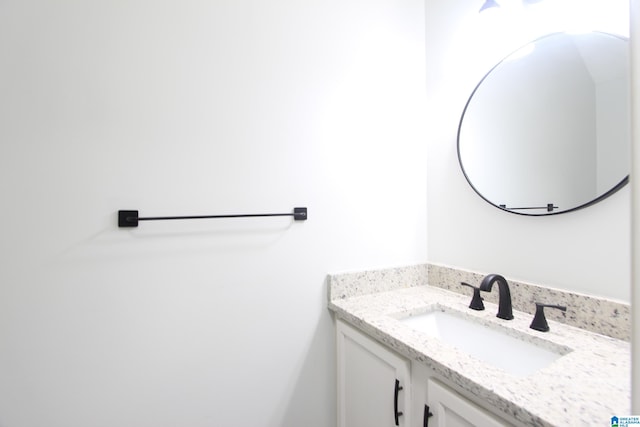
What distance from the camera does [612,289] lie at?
909 mm

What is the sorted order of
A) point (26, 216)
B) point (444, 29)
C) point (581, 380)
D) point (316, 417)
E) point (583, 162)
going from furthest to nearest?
point (444, 29), point (316, 417), point (583, 162), point (26, 216), point (581, 380)

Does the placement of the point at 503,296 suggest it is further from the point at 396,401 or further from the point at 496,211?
the point at 396,401

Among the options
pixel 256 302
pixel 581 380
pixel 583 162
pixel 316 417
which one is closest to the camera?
pixel 581 380

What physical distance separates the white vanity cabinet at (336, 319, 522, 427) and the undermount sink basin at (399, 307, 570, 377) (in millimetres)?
217

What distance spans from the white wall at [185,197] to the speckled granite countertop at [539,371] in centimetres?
38

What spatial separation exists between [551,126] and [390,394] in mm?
1120

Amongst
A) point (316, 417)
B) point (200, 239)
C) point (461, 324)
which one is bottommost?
point (316, 417)

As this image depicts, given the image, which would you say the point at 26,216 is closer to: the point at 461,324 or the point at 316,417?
the point at 316,417

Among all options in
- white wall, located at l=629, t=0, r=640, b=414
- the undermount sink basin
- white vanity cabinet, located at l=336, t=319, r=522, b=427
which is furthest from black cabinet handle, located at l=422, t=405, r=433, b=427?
white wall, located at l=629, t=0, r=640, b=414

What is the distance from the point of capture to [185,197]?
1.02m

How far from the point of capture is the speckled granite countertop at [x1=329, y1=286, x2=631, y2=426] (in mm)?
594

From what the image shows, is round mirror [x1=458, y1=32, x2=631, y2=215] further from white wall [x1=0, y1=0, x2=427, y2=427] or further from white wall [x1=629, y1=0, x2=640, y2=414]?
white wall [x1=629, y1=0, x2=640, y2=414]

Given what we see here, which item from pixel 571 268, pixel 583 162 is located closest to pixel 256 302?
pixel 571 268

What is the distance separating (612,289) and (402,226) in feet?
2.53
